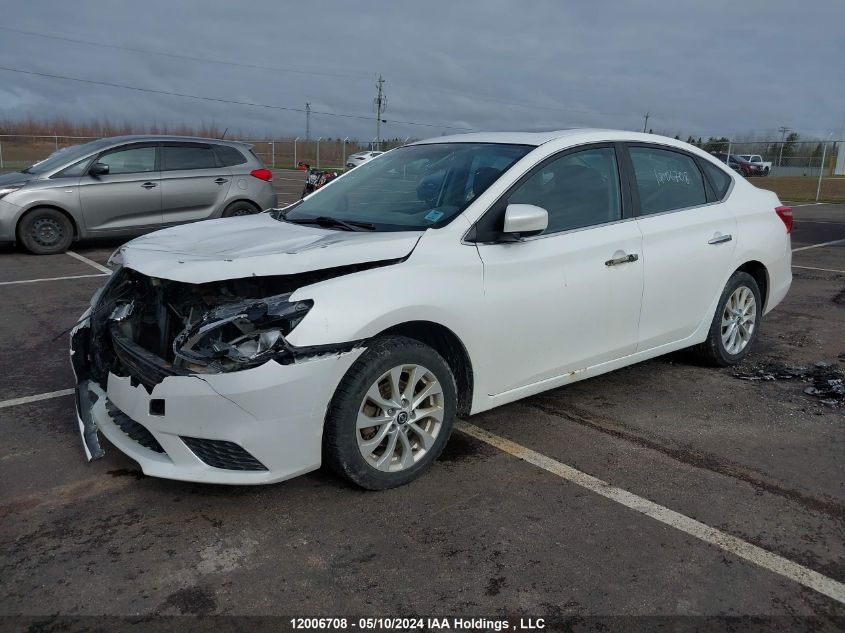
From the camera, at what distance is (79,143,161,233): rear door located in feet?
32.6

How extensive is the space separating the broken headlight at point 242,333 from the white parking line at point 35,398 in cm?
195

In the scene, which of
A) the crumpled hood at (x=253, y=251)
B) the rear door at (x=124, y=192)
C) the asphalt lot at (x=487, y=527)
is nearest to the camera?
the asphalt lot at (x=487, y=527)

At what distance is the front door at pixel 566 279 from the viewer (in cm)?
377

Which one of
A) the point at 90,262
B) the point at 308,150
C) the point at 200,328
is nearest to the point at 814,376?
the point at 200,328

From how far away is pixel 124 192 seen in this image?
10055mm

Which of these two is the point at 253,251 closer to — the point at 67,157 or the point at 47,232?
the point at 47,232

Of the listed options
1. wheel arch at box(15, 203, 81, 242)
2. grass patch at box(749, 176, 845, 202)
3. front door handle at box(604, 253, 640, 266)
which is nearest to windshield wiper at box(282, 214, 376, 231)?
front door handle at box(604, 253, 640, 266)

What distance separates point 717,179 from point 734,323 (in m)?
1.06

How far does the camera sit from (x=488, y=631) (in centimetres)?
251

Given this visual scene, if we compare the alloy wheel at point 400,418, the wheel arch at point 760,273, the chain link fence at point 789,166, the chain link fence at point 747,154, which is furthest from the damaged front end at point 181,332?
the chain link fence at point 789,166

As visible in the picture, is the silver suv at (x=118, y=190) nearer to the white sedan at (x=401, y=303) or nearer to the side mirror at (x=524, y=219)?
the white sedan at (x=401, y=303)

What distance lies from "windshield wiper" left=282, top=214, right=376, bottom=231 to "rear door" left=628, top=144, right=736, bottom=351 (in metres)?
1.74

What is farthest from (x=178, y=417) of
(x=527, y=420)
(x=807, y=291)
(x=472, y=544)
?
(x=807, y=291)

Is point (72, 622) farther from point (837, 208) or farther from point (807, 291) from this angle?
point (837, 208)
